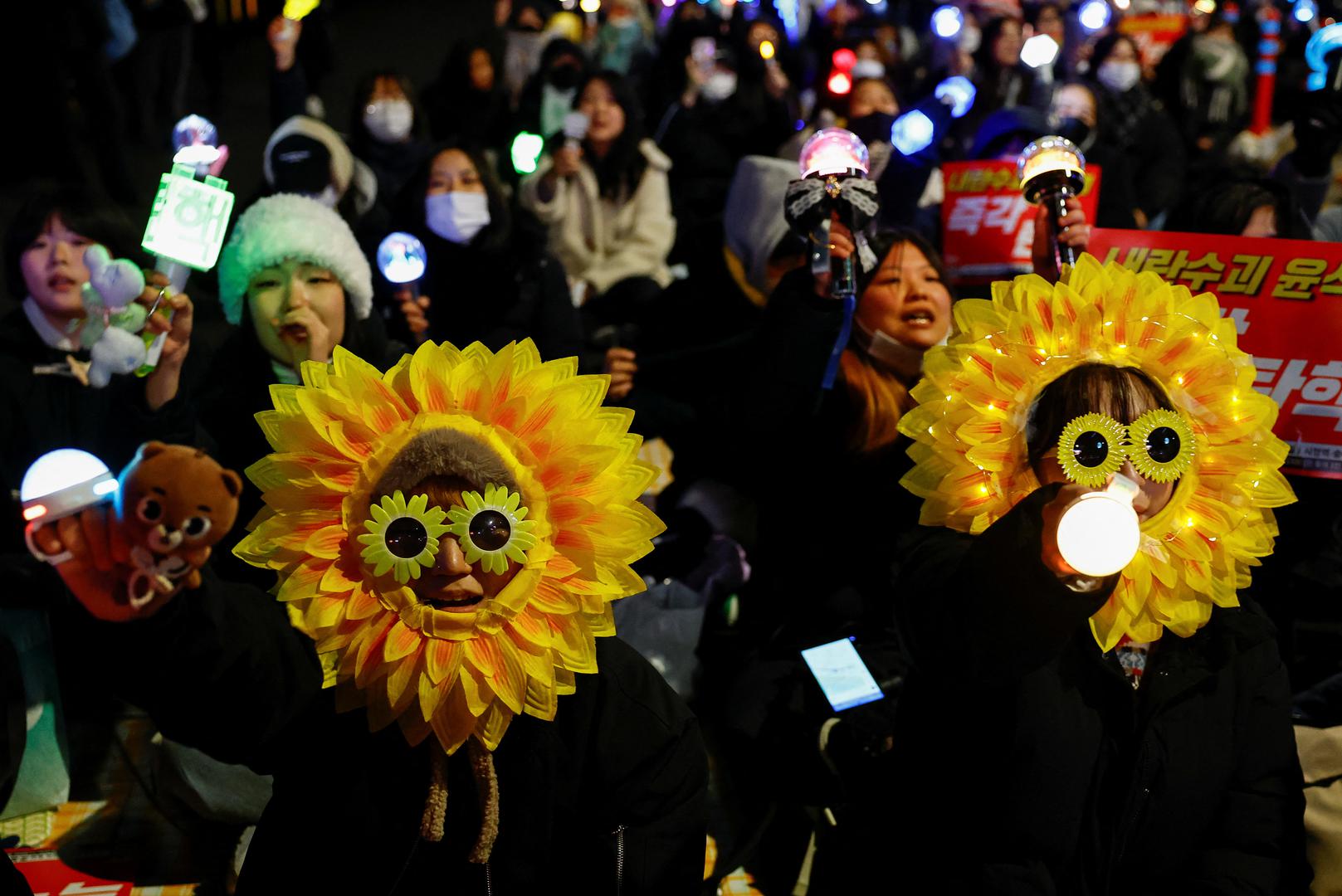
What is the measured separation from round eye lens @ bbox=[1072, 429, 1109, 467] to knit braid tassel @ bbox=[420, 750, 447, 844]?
49.3 inches

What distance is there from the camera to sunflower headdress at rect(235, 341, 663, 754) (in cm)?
214

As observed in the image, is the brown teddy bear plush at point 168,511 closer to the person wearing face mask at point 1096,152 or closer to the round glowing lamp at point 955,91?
the round glowing lamp at point 955,91

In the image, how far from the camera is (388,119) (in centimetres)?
666

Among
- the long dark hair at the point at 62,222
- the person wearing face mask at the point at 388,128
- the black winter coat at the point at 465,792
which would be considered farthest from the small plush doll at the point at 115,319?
the person wearing face mask at the point at 388,128

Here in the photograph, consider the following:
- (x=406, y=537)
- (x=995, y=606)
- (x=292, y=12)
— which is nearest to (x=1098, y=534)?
(x=995, y=606)

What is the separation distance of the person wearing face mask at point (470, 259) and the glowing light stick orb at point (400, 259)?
49cm

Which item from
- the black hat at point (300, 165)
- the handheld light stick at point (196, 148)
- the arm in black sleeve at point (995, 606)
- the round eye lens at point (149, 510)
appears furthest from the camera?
the black hat at point (300, 165)

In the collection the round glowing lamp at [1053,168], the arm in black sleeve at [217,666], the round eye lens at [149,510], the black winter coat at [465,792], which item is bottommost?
the black winter coat at [465,792]

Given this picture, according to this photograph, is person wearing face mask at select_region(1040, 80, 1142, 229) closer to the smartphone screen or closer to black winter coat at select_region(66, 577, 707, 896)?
the smartphone screen

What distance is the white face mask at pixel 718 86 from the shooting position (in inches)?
324

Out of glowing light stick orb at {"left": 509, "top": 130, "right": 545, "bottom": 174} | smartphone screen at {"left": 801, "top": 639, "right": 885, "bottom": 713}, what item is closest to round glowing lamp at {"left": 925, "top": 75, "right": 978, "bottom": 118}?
glowing light stick orb at {"left": 509, "top": 130, "right": 545, "bottom": 174}

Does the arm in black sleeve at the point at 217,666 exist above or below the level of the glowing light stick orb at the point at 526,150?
below

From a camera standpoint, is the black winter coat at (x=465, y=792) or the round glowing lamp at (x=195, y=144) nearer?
the black winter coat at (x=465, y=792)

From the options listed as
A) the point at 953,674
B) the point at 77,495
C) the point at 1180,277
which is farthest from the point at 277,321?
the point at 1180,277
